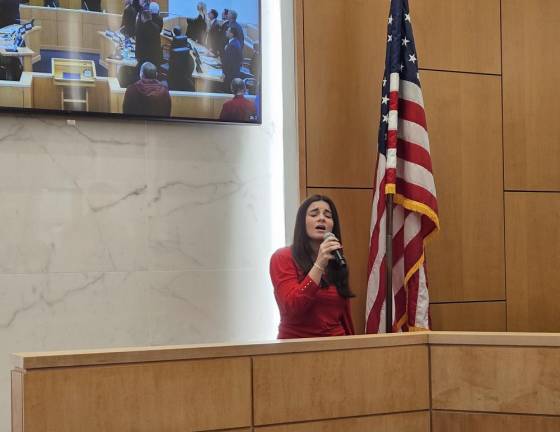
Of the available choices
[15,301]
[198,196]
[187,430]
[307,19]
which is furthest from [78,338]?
[307,19]

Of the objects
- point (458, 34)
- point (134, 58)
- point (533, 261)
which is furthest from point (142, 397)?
point (458, 34)

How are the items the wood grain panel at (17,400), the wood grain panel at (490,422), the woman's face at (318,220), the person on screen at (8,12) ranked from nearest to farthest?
1. the wood grain panel at (17,400)
2. the wood grain panel at (490,422)
3. the woman's face at (318,220)
4. the person on screen at (8,12)

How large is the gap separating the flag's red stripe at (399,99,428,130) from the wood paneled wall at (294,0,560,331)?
1.13 feet

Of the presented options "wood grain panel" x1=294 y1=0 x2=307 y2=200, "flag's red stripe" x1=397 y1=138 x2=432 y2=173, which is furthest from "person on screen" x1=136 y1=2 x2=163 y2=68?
"flag's red stripe" x1=397 y1=138 x2=432 y2=173

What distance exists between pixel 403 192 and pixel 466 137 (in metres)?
0.73

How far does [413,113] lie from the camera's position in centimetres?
470

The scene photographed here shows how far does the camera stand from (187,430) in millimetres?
3076

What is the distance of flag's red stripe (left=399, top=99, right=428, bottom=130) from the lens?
470 centimetres

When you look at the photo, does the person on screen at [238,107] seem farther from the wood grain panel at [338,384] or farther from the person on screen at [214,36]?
the wood grain panel at [338,384]

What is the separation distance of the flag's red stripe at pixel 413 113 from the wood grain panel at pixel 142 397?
2.01 metres

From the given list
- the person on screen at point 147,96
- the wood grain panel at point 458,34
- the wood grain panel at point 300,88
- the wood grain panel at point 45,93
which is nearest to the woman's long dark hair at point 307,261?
the wood grain panel at point 300,88

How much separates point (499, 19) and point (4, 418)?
3.64 meters

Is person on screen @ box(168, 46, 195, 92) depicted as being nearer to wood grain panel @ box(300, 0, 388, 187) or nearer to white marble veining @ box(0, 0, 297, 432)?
white marble veining @ box(0, 0, 297, 432)

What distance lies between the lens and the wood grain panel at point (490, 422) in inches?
134
